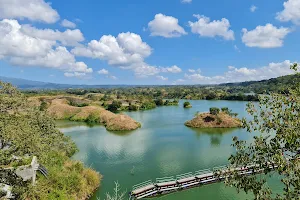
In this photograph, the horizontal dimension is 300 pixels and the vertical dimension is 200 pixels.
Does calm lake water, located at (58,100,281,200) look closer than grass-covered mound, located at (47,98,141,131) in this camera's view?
Yes

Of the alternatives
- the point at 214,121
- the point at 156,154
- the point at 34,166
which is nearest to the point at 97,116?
the point at 214,121

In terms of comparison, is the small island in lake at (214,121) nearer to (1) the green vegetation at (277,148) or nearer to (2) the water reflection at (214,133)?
(2) the water reflection at (214,133)

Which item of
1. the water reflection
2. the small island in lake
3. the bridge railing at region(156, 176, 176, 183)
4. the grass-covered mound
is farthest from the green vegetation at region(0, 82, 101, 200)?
the small island in lake

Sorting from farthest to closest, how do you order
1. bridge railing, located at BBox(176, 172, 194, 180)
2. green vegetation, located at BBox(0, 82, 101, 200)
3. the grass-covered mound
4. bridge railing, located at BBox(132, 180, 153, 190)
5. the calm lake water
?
1. the grass-covered mound
2. bridge railing, located at BBox(176, 172, 194, 180)
3. the calm lake water
4. bridge railing, located at BBox(132, 180, 153, 190)
5. green vegetation, located at BBox(0, 82, 101, 200)

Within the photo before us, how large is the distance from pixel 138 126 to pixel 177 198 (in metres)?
37.6

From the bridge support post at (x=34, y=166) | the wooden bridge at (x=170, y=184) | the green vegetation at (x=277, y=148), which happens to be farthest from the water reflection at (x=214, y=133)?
the green vegetation at (x=277, y=148)

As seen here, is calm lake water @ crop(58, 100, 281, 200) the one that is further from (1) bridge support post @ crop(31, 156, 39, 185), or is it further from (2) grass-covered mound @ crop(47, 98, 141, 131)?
(1) bridge support post @ crop(31, 156, 39, 185)

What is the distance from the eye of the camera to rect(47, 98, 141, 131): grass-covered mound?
5903 centimetres

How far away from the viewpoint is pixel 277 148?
306 inches

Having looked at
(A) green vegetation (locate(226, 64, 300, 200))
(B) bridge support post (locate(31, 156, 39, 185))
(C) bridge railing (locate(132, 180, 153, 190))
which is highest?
(A) green vegetation (locate(226, 64, 300, 200))

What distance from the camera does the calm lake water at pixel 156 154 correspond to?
82.2 ft

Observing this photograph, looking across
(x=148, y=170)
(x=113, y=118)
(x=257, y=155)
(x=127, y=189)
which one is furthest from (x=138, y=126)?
(x=257, y=155)

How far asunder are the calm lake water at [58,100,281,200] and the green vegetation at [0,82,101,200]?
2802 mm

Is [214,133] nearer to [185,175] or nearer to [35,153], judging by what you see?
[185,175]
